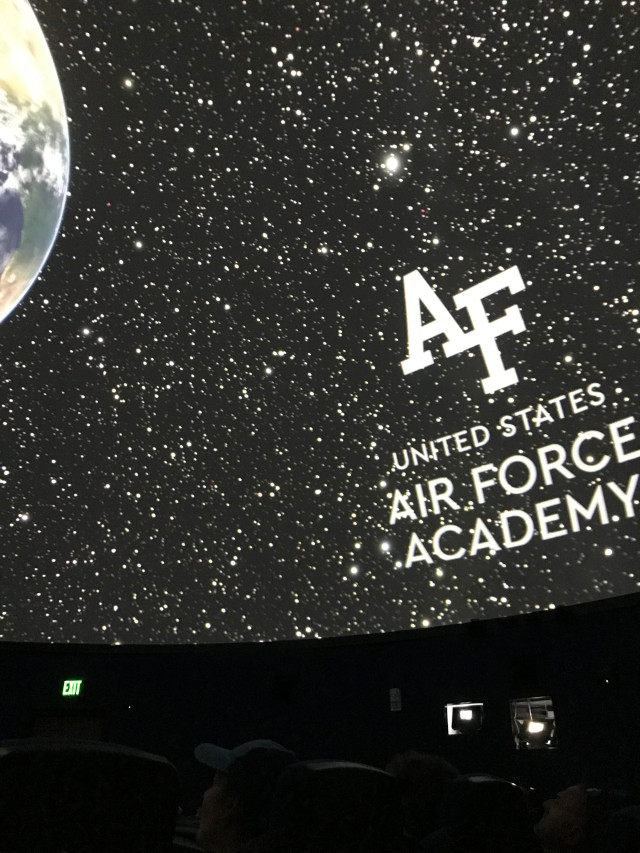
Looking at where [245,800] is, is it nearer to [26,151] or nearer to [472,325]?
[472,325]

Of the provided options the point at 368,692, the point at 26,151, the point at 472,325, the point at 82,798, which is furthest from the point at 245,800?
the point at 26,151

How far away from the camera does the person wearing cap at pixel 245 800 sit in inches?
62.9

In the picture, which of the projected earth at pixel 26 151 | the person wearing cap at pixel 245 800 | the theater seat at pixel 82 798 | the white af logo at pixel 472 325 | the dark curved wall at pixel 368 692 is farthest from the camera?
the projected earth at pixel 26 151

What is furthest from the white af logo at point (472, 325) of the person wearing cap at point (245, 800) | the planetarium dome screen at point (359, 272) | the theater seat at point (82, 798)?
the theater seat at point (82, 798)

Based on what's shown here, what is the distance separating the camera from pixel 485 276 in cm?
654

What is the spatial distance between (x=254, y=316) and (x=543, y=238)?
334 cm

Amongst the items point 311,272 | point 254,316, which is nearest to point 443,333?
point 311,272

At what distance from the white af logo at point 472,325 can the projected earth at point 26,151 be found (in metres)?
3.83

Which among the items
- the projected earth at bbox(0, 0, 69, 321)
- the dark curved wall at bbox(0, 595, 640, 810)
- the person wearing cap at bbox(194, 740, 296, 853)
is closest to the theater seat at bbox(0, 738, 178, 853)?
the person wearing cap at bbox(194, 740, 296, 853)

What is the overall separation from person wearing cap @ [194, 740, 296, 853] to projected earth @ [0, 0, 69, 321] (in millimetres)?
6473

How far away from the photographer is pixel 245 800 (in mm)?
1617

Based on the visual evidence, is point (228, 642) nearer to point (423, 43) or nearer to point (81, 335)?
point (81, 335)

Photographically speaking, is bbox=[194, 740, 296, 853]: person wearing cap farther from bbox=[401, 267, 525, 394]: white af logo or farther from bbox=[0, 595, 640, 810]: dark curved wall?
bbox=[401, 267, 525, 394]: white af logo

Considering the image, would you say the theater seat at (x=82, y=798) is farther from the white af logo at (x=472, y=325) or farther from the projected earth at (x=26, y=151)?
the projected earth at (x=26, y=151)
